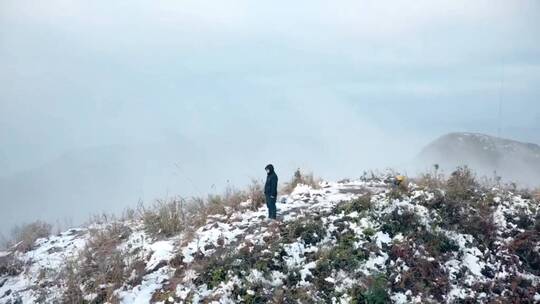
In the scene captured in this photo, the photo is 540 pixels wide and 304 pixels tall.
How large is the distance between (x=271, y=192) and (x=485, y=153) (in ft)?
218

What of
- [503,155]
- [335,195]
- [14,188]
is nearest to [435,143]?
[503,155]

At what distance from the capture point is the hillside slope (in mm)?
65062

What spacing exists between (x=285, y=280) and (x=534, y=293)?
15.0ft

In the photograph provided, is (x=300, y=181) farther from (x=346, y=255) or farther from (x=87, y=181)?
(x=87, y=181)

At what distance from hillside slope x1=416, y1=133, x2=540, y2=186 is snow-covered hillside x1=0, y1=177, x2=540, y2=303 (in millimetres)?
54151

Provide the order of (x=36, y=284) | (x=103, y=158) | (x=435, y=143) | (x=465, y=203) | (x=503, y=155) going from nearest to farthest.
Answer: (x=36, y=284), (x=465, y=203), (x=503, y=155), (x=435, y=143), (x=103, y=158)

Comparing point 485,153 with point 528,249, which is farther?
point 485,153

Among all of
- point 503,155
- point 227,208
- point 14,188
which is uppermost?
point 227,208

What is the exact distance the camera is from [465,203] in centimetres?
1162

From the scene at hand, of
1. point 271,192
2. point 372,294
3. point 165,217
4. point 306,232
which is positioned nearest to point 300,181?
point 271,192

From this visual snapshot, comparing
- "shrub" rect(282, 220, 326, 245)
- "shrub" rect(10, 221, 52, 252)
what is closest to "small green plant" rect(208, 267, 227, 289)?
"shrub" rect(282, 220, 326, 245)

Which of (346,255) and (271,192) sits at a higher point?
(271,192)

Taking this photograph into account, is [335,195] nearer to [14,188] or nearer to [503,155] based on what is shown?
[503,155]

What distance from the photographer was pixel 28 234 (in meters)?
12.8
